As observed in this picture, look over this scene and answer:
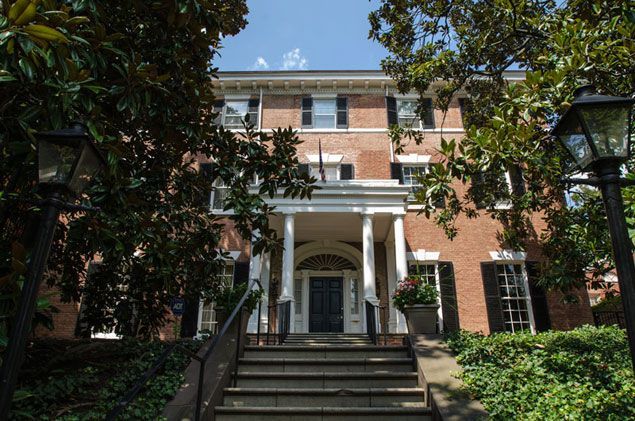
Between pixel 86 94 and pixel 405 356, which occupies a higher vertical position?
pixel 86 94

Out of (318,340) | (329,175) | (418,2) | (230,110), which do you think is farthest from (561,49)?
(230,110)

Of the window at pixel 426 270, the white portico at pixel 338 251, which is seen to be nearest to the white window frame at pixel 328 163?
the white portico at pixel 338 251

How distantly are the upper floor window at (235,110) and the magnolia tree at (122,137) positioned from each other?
21.6 ft

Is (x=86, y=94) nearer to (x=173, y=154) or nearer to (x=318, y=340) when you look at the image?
(x=173, y=154)

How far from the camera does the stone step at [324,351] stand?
22.2 feet

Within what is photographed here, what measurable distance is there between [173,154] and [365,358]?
4.28 metres

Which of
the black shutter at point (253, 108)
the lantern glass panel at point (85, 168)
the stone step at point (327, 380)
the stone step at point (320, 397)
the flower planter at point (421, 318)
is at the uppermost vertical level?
the black shutter at point (253, 108)

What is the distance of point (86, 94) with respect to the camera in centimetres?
364

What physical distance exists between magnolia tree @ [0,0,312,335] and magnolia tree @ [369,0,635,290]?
111 inches

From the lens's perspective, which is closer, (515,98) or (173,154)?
(515,98)

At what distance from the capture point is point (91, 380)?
5246 mm

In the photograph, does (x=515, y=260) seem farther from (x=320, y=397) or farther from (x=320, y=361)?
(x=320, y=397)

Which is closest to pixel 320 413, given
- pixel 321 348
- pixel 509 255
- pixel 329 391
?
pixel 329 391

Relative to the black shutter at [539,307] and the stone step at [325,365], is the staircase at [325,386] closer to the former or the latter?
the stone step at [325,365]
